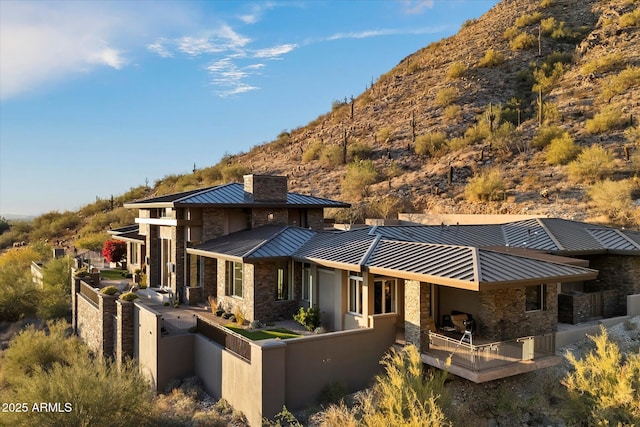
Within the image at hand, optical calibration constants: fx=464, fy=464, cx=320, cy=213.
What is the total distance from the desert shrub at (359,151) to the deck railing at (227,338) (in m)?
36.5

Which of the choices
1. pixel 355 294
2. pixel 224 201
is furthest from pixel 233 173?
pixel 355 294

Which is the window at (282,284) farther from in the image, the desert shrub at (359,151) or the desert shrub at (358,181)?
the desert shrub at (359,151)

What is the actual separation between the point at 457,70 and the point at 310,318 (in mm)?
49723

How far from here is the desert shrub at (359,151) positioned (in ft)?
165

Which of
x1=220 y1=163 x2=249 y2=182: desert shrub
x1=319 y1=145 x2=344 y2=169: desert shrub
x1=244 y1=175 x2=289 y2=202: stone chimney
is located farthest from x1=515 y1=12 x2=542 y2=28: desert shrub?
x1=244 y1=175 x2=289 y2=202: stone chimney

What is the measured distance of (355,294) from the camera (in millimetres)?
15461

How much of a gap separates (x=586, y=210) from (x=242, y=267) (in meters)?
23.5

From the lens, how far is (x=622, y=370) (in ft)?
36.0

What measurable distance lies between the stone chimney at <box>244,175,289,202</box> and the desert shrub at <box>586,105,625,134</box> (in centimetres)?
3110

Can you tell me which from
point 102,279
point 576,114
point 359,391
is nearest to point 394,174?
point 576,114

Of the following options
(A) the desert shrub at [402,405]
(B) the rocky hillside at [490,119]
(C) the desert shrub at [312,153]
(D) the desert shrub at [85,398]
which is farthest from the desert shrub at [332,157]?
(A) the desert shrub at [402,405]

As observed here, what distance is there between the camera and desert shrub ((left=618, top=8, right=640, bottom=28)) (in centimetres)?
5188

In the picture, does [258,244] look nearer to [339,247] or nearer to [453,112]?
[339,247]

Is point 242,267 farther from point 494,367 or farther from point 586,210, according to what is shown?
point 586,210
